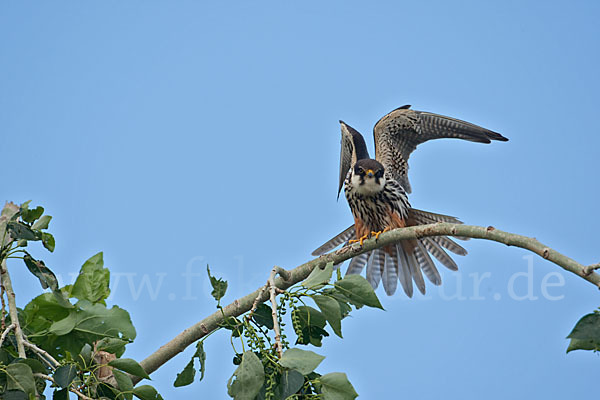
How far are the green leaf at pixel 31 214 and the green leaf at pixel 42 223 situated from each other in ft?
0.08

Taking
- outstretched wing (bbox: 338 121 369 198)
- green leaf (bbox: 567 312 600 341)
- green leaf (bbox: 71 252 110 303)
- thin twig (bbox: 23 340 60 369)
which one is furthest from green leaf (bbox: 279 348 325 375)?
outstretched wing (bbox: 338 121 369 198)

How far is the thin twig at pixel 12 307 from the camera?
2.26m

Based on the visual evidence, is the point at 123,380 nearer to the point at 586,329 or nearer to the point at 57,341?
the point at 57,341

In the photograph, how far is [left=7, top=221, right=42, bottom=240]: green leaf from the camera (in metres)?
2.39

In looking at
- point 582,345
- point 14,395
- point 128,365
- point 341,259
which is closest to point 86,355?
point 128,365

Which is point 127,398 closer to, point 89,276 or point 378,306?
point 89,276

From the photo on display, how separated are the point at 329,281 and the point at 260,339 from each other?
0.31 m

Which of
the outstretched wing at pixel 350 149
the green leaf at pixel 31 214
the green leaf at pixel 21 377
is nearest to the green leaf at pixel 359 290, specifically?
the green leaf at pixel 21 377

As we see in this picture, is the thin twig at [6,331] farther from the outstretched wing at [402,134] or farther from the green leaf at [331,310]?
the outstretched wing at [402,134]

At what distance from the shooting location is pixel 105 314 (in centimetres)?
258

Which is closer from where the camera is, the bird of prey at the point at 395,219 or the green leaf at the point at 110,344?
the green leaf at the point at 110,344

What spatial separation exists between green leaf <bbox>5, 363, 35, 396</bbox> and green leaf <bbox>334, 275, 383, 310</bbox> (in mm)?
1041

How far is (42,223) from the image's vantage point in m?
2.50

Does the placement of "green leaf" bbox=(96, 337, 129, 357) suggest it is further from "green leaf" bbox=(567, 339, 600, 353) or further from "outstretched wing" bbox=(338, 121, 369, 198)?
"outstretched wing" bbox=(338, 121, 369, 198)
